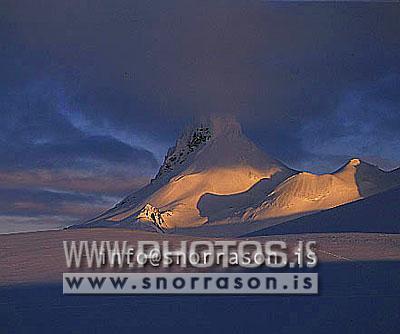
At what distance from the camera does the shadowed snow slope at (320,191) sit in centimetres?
5282

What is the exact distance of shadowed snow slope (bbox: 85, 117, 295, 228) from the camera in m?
60.2

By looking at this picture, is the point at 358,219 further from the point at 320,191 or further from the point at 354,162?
the point at 354,162

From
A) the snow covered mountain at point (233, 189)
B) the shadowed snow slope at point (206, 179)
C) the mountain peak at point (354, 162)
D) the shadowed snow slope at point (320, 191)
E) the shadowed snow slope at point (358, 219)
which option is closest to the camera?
the shadowed snow slope at point (358, 219)

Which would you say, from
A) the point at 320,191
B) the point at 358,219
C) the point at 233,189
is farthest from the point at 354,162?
the point at 358,219

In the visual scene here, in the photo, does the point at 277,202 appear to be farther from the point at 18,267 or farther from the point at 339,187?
the point at 18,267

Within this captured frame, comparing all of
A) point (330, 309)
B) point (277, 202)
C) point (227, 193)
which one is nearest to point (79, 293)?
point (330, 309)

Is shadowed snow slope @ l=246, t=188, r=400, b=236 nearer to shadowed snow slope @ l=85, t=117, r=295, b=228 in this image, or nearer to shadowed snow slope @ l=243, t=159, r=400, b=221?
shadowed snow slope @ l=243, t=159, r=400, b=221

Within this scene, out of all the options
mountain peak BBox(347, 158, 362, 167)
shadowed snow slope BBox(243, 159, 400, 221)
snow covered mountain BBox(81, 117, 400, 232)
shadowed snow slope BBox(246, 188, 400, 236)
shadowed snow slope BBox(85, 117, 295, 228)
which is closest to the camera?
shadowed snow slope BBox(246, 188, 400, 236)

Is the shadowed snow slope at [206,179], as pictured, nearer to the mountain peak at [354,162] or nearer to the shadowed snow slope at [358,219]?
the mountain peak at [354,162]

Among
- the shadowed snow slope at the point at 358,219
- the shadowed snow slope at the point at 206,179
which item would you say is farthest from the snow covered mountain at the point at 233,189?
the shadowed snow slope at the point at 358,219

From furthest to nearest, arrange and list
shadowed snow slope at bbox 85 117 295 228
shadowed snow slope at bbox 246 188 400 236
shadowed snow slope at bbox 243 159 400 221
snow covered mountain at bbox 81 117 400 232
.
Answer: shadowed snow slope at bbox 85 117 295 228 → snow covered mountain at bbox 81 117 400 232 → shadowed snow slope at bbox 243 159 400 221 → shadowed snow slope at bbox 246 188 400 236

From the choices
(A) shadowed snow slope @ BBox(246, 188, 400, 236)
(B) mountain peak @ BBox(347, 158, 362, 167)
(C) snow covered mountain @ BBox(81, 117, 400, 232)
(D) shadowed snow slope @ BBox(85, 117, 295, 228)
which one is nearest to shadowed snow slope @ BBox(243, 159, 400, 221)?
(C) snow covered mountain @ BBox(81, 117, 400, 232)

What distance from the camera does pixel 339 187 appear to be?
2234 inches

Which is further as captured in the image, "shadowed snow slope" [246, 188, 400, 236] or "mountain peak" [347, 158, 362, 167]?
"mountain peak" [347, 158, 362, 167]
